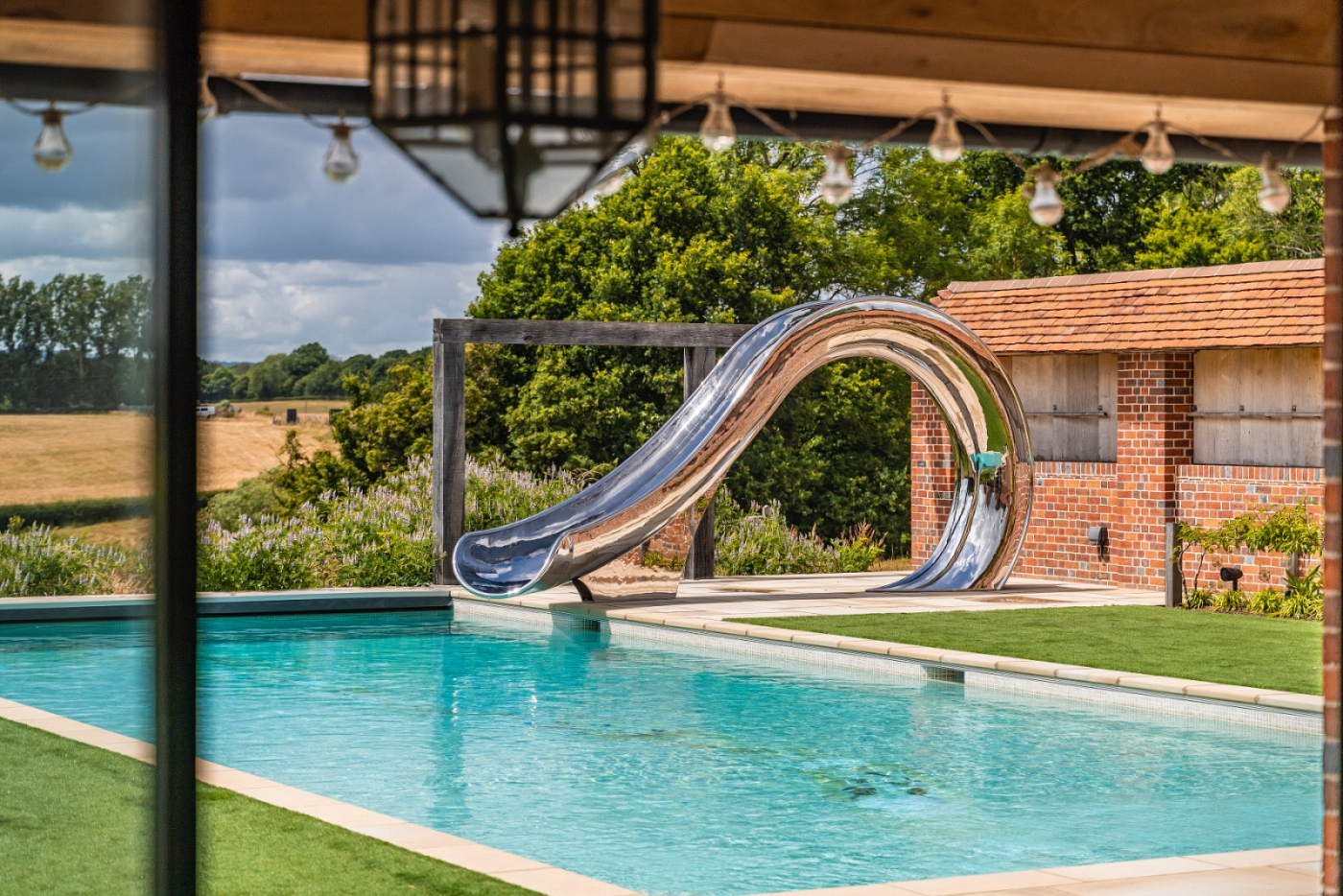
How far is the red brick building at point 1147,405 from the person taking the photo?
14570 millimetres

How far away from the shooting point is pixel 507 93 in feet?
8.20

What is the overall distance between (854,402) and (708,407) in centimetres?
1145

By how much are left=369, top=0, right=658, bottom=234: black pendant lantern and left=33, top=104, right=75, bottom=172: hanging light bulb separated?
0.84 meters

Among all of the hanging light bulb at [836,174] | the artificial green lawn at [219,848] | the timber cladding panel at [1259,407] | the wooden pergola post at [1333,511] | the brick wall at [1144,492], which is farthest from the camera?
the brick wall at [1144,492]

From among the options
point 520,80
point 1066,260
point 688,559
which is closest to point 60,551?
point 520,80

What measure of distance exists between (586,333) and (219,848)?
1029 centimetres

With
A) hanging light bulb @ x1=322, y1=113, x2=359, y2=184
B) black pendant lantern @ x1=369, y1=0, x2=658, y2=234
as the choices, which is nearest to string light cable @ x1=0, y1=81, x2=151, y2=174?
hanging light bulb @ x1=322, y1=113, x2=359, y2=184

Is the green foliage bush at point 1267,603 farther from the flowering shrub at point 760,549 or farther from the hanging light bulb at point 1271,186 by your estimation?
the hanging light bulb at point 1271,186

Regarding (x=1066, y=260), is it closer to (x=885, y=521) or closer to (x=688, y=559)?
(x=885, y=521)

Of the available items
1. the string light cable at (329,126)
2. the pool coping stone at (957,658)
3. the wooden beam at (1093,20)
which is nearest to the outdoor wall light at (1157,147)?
the wooden beam at (1093,20)

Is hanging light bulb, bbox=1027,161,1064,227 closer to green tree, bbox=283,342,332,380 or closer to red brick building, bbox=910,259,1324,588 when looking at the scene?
red brick building, bbox=910,259,1324,588

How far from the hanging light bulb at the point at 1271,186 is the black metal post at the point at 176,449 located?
10.1ft

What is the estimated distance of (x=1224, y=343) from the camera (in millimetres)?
14688

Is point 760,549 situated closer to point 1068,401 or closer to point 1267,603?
point 1068,401
